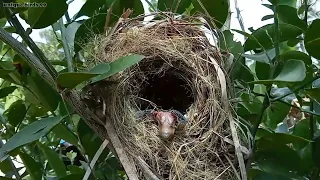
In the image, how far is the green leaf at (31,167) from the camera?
1.00 m

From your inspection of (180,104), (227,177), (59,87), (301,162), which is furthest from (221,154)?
(180,104)

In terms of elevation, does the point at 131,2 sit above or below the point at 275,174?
above

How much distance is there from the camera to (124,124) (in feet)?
2.91

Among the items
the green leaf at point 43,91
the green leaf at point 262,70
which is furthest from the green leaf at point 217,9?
the green leaf at point 43,91

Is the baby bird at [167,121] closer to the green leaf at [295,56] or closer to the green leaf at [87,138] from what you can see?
the green leaf at [87,138]

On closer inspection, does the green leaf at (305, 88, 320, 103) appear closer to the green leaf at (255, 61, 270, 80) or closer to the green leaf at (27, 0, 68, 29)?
the green leaf at (255, 61, 270, 80)

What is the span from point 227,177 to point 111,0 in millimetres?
406

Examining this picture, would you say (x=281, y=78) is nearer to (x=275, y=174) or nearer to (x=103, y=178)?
(x=275, y=174)

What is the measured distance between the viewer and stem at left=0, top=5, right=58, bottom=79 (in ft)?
2.44

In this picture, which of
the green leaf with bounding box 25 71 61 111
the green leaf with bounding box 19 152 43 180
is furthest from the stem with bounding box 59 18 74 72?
the green leaf with bounding box 19 152 43 180

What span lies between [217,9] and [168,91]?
13.9 inches

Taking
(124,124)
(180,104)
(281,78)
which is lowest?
(180,104)

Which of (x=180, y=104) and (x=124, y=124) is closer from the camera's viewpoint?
(x=124, y=124)

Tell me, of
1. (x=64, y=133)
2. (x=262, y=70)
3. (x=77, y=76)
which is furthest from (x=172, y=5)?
(x=77, y=76)
